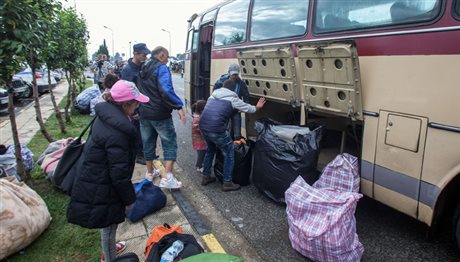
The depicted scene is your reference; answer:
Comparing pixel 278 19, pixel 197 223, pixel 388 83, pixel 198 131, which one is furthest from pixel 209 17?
pixel 388 83

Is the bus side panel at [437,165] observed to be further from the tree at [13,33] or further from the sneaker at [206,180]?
the tree at [13,33]

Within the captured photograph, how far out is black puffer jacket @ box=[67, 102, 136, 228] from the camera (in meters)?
2.36

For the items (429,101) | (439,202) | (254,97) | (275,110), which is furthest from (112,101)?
(275,110)

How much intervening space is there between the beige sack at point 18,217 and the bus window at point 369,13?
3470mm

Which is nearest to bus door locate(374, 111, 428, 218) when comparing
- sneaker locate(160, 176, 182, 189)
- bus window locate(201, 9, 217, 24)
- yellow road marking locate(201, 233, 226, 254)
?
yellow road marking locate(201, 233, 226, 254)

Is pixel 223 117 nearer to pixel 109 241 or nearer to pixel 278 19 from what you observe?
pixel 278 19

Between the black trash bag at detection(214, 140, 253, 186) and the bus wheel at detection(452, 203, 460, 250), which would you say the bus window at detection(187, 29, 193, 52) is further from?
the bus wheel at detection(452, 203, 460, 250)

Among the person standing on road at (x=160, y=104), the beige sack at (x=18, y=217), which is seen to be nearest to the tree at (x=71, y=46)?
the person standing on road at (x=160, y=104)

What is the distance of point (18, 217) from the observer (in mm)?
2938

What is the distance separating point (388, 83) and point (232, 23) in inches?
141

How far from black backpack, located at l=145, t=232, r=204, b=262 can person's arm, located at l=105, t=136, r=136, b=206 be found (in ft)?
1.67

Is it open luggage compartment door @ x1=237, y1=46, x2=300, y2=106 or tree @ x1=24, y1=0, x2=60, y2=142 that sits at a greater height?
tree @ x1=24, y1=0, x2=60, y2=142

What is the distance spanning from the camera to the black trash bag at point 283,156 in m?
3.66

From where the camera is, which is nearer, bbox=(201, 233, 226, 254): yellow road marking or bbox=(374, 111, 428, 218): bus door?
bbox=(374, 111, 428, 218): bus door
